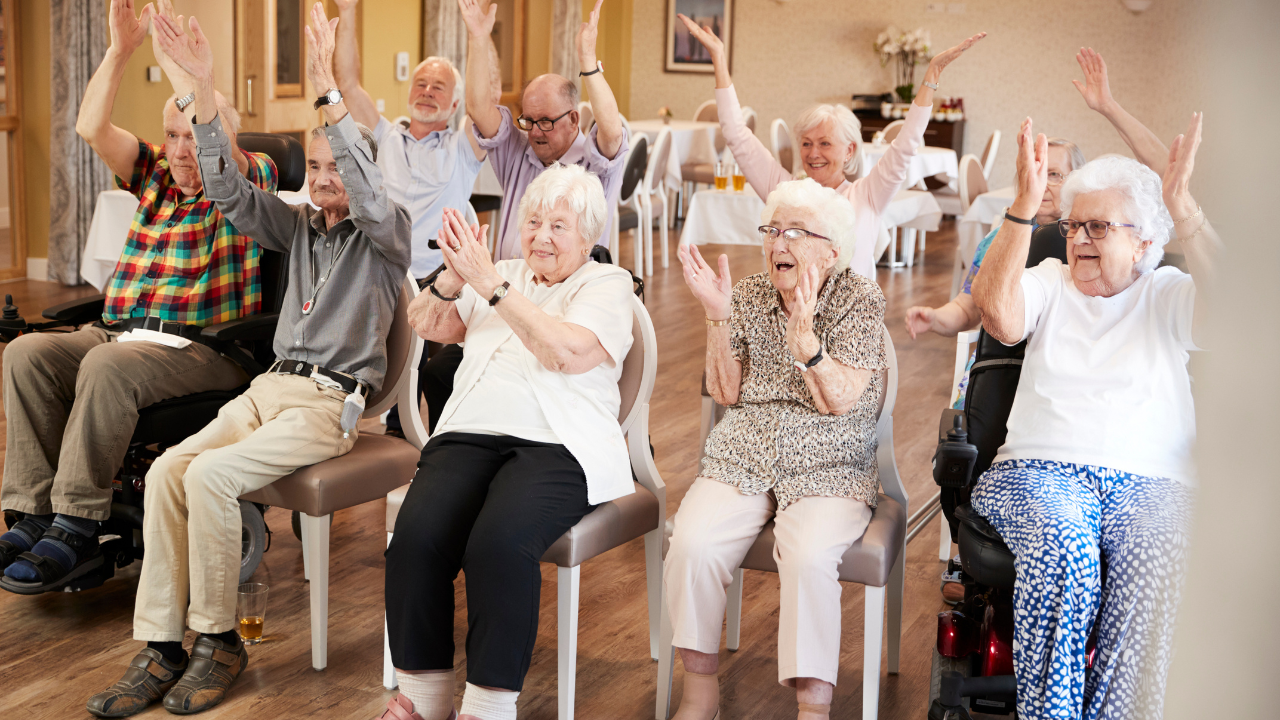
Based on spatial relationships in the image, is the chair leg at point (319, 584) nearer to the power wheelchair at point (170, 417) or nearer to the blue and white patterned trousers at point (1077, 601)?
the power wheelchair at point (170, 417)

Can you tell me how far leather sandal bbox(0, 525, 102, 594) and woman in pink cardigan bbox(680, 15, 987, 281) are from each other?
1.91 meters

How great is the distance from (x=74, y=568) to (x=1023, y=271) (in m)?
2.17

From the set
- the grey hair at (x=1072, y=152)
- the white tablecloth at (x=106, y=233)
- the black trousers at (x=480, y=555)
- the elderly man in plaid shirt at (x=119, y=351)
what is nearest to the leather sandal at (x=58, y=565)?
the elderly man in plaid shirt at (x=119, y=351)

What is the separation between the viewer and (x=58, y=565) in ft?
8.10

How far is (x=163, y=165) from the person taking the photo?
2805mm

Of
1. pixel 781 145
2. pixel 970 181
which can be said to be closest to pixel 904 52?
pixel 781 145

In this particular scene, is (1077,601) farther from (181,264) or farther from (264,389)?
(181,264)

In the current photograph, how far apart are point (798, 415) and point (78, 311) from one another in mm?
1910

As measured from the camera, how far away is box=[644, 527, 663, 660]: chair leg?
2.43 metres

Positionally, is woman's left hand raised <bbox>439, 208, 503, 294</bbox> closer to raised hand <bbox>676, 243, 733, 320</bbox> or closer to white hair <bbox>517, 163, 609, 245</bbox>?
white hair <bbox>517, 163, 609, 245</bbox>

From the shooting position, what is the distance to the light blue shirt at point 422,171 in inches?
147

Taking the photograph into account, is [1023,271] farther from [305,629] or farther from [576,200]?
[305,629]

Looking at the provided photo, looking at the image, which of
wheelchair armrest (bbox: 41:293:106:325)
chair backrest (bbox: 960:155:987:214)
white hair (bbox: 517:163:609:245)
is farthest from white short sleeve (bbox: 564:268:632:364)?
chair backrest (bbox: 960:155:987:214)

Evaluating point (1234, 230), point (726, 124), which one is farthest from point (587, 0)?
point (1234, 230)
